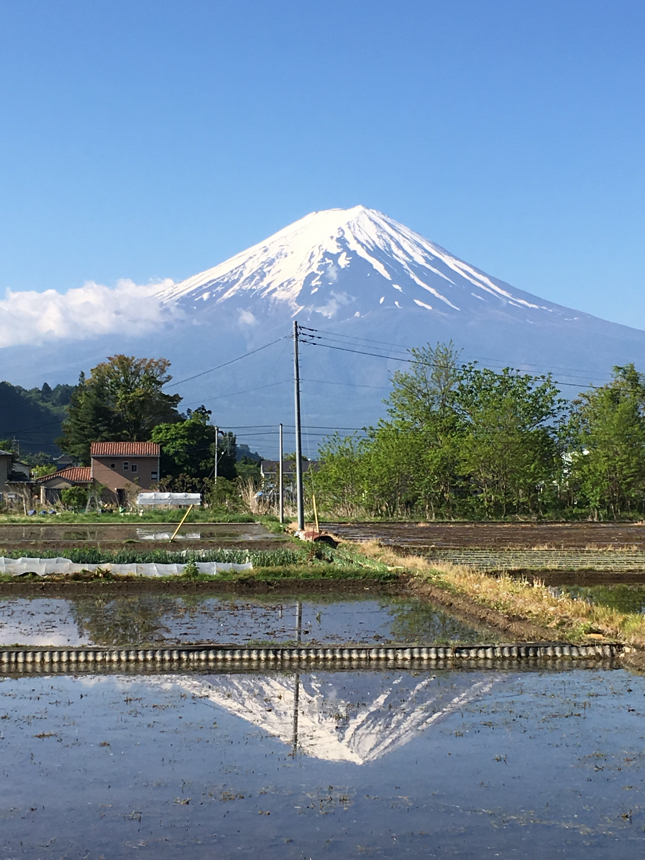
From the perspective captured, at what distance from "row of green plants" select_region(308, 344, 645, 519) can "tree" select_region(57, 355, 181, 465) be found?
73.8 feet

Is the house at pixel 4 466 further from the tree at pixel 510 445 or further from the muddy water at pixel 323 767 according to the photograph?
the muddy water at pixel 323 767

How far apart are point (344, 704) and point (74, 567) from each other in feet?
34.3

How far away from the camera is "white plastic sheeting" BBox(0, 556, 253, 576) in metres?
17.5

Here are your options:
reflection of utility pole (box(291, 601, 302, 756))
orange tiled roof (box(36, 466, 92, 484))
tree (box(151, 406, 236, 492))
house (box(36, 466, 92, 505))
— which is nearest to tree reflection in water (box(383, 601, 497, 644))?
reflection of utility pole (box(291, 601, 302, 756))

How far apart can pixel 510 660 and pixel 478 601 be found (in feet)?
11.3

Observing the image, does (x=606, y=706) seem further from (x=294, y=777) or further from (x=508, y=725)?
(x=294, y=777)

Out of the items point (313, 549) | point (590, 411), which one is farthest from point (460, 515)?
point (313, 549)

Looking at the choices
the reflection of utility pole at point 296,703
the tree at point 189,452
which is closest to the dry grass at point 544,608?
the reflection of utility pole at point 296,703

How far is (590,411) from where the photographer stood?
165 ft

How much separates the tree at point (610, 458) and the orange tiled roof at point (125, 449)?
80.6 feet

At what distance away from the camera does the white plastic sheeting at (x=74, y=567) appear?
17.5m

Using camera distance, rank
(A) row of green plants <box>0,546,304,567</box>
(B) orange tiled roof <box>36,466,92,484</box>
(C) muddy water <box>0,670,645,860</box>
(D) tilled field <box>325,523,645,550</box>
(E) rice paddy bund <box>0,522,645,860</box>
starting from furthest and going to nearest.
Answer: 1. (B) orange tiled roof <box>36,466,92,484</box>
2. (D) tilled field <box>325,523,645,550</box>
3. (A) row of green plants <box>0,546,304,567</box>
4. (E) rice paddy bund <box>0,522,645,860</box>
5. (C) muddy water <box>0,670,645,860</box>

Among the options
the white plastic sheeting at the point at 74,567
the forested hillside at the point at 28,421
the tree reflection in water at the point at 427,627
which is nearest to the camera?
the tree reflection in water at the point at 427,627

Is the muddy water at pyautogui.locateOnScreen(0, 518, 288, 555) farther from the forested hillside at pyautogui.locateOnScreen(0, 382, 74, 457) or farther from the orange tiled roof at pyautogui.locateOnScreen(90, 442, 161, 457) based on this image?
the forested hillside at pyautogui.locateOnScreen(0, 382, 74, 457)
